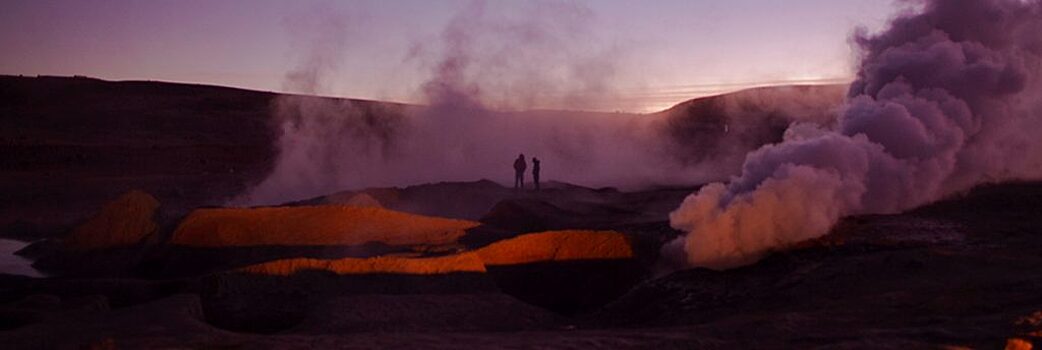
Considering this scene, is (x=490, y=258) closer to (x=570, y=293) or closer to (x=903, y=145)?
(x=570, y=293)

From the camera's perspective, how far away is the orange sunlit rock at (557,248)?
1402 cm

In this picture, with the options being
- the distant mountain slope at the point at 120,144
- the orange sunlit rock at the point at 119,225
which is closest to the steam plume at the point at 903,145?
the orange sunlit rock at the point at 119,225

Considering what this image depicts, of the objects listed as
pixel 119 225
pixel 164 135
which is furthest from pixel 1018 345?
pixel 164 135

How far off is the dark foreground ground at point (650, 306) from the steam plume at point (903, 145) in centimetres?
70

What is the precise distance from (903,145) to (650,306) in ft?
28.4

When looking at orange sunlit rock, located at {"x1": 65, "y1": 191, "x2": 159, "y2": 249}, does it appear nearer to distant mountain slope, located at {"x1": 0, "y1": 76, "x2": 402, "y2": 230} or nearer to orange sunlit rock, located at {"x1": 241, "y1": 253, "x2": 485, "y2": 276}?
distant mountain slope, located at {"x1": 0, "y1": 76, "x2": 402, "y2": 230}

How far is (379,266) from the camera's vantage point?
512 inches

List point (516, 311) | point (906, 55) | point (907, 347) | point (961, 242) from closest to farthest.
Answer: point (907, 347), point (516, 311), point (961, 242), point (906, 55)

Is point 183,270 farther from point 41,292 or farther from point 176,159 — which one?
point 176,159

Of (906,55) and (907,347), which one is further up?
(906,55)

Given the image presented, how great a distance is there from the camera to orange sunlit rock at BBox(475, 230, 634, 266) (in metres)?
14.0

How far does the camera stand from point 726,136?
60.6m

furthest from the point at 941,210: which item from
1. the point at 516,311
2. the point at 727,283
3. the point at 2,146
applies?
the point at 2,146

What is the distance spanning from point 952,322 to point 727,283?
454cm
